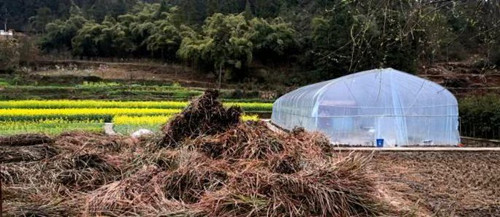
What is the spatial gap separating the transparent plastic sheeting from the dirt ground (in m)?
1.69

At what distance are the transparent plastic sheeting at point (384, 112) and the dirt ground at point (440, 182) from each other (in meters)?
1.69

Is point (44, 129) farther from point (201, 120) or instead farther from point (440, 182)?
point (440, 182)

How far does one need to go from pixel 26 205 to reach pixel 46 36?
47.3 meters

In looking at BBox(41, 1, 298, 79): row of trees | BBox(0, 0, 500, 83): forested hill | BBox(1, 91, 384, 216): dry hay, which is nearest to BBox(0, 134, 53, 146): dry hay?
BBox(1, 91, 384, 216): dry hay

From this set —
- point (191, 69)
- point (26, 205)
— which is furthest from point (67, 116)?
point (191, 69)

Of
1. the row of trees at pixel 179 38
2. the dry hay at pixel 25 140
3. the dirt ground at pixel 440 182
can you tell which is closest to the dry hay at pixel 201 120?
the dry hay at pixel 25 140

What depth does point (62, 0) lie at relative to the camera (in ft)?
204

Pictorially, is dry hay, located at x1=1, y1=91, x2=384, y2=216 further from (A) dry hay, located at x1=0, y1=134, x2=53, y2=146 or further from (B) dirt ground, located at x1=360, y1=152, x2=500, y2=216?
(A) dry hay, located at x1=0, y1=134, x2=53, y2=146

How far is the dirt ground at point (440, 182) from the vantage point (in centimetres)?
537

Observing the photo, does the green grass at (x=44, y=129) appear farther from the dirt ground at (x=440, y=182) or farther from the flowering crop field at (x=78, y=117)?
the dirt ground at (x=440, y=182)

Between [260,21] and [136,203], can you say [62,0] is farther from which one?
[136,203]

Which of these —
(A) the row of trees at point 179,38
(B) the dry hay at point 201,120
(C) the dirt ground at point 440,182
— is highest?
(A) the row of trees at point 179,38

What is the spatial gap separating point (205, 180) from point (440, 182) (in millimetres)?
4049

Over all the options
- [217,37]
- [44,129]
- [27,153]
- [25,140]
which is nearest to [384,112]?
[25,140]
